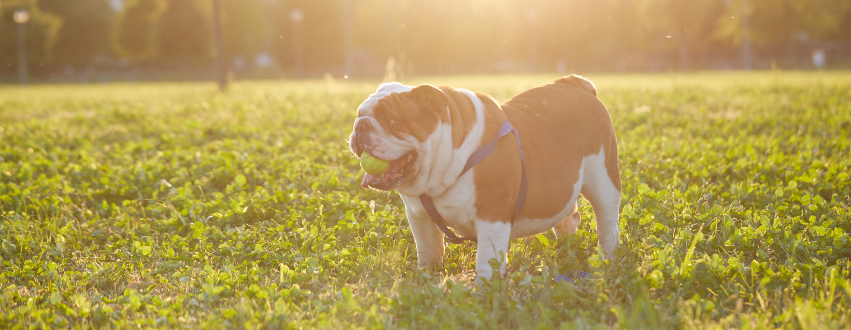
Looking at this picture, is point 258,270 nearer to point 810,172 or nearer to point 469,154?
point 469,154

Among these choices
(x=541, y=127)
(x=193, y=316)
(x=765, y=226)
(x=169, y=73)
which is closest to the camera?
(x=193, y=316)

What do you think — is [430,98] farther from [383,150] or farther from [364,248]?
[364,248]

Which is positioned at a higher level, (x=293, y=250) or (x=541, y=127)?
(x=541, y=127)

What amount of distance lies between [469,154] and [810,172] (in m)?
4.04

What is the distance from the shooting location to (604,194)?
3850 mm

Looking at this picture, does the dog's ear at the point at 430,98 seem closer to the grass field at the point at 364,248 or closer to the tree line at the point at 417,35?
the grass field at the point at 364,248

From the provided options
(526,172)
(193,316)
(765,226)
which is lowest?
(193,316)

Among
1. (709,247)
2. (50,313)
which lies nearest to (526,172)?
(709,247)

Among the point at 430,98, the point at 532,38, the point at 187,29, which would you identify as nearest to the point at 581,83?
the point at 430,98

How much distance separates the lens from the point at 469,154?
3260mm

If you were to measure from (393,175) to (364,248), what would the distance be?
3.86ft

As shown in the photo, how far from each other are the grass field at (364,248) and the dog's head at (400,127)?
26.8 inches

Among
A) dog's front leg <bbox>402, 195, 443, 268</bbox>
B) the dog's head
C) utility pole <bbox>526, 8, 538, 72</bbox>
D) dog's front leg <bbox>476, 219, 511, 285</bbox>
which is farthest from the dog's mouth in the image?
utility pole <bbox>526, 8, 538, 72</bbox>

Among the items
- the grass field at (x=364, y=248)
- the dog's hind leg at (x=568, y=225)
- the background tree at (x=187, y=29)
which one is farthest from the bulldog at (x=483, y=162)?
the background tree at (x=187, y=29)
